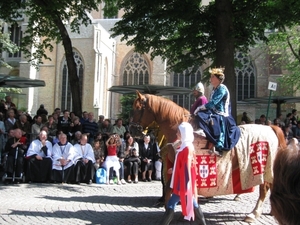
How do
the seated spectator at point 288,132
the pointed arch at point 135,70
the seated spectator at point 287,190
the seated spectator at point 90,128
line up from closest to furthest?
the seated spectator at point 287,190 < the seated spectator at point 90,128 < the seated spectator at point 288,132 < the pointed arch at point 135,70

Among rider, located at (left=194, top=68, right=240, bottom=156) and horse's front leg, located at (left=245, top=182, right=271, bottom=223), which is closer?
rider, located at (left=194, top=68, right=240, bottom=156)

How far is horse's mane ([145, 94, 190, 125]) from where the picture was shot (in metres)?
7.02

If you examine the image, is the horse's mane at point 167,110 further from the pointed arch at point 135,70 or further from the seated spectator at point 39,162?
the pointed arch at point 135,70

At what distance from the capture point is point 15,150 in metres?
11.8

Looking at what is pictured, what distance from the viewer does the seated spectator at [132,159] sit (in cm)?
1303

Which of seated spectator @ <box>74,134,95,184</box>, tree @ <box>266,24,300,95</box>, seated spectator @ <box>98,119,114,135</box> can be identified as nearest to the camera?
seated spectator @ <box>74,134,95,184</box>

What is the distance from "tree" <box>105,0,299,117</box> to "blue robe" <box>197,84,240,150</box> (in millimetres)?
6217

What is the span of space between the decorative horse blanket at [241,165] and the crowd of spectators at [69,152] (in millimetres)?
6200

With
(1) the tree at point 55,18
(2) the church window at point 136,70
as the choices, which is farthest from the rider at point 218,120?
(2) the church window at point 136,70

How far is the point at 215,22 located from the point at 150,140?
514 cm

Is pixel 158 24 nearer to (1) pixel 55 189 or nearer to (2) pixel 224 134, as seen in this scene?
(1) pixel 55 189

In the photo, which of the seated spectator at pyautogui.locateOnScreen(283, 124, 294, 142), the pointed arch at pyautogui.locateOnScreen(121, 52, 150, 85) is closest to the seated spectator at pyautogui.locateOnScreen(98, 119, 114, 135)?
the seated spectator at pyautogui.locateOnScreen(283, 124, 294, 142)

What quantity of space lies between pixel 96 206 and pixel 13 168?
4386 mm

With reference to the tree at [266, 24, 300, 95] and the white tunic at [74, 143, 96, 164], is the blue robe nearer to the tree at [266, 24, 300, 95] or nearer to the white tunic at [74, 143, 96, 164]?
the white tunic at [74, 143, 96, 164]
